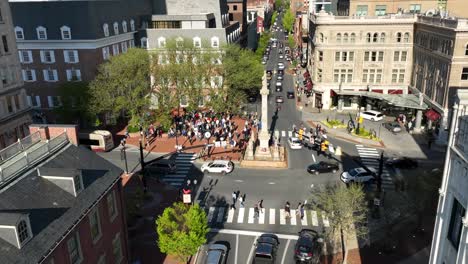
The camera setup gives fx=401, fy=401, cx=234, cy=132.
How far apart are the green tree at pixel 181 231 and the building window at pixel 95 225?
408 centimetres

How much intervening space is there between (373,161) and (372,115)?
16.7 meters

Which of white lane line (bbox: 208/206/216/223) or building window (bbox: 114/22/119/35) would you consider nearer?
white lane line (bbox: 208/206/216/223)

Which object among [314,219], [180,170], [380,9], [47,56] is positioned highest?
[380,9]

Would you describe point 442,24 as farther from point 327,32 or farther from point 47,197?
point 47,197

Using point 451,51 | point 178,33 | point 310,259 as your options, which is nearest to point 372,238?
point 310,259

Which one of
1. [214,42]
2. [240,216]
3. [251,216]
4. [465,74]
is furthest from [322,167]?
Result: [214,42]

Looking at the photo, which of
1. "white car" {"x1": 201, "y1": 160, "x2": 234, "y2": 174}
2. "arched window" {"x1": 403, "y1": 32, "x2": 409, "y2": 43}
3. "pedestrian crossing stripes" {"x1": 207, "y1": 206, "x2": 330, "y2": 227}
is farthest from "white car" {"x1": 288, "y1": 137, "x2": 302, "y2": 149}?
"arched window" {"x1": 403, "y1": 32, "x2": 409, "y2": 43}

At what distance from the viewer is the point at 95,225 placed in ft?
73.5

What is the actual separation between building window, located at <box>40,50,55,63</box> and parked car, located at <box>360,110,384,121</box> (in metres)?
47.8

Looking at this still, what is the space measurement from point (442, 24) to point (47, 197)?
164 feet

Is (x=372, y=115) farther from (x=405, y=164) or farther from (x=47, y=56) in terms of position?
(x=47, y=56)

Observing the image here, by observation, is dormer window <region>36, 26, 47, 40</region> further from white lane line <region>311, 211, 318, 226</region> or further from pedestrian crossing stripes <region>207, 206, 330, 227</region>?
white lane line <region>311, 211, 318, 226</region>

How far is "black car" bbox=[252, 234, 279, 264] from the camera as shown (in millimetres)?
27984

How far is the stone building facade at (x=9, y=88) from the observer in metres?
45.7
